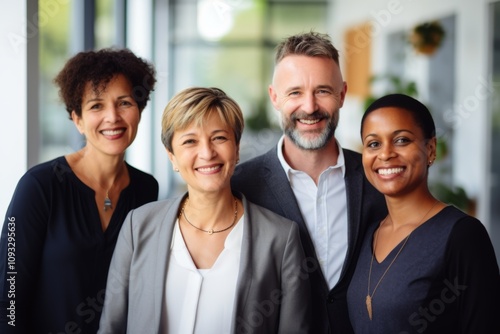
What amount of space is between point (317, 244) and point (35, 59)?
1.53 m

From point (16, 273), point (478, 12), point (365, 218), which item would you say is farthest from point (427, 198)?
point (478, 12)

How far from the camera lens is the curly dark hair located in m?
2.44

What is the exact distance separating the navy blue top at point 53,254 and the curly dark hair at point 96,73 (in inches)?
11.1

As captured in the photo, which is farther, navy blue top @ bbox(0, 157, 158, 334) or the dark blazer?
the dark blazer

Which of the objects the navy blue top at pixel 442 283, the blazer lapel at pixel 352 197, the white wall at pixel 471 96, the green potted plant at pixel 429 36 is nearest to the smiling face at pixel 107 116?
the blazer lapel at pixel 352 197

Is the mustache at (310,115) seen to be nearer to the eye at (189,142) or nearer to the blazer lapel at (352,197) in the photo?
the blazer lapel at (352,197)

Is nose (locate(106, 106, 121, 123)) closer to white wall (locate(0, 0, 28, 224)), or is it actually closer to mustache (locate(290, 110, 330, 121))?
white wall (locate(0, 0, 28, 224))

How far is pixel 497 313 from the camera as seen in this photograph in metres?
1.92

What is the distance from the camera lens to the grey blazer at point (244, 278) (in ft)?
6.85

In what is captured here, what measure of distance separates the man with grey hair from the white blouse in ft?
1.44

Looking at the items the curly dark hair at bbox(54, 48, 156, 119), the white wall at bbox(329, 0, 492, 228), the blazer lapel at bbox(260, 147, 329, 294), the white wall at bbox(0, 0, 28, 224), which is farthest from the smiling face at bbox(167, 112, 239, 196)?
the white wall at bbox(329, 0, 492, 228)

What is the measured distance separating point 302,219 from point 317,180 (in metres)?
0.21

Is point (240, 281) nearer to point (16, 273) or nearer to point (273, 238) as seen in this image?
point (273, 238)

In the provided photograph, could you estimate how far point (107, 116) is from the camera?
8.02ft
